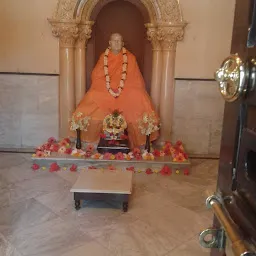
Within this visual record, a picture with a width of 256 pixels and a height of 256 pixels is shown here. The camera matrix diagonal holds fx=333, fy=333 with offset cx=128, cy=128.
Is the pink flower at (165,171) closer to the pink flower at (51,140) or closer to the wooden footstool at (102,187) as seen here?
the wooden footstool at (102,187)

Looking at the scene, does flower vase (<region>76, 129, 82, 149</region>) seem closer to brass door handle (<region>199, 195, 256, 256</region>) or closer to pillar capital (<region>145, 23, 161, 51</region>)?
pillar capital (<region>145, 23, 161, 51</region>)

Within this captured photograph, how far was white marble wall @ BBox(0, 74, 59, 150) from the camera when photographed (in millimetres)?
4898

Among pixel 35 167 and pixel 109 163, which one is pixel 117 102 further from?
pixel 35 167

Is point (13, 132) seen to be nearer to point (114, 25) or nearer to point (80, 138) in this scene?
point (80, 138)

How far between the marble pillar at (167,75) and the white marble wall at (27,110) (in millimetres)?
1574

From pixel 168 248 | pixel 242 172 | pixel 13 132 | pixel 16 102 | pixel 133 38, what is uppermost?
pixel 133 38

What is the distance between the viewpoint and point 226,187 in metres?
0.79

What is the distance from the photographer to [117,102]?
4.75 metres

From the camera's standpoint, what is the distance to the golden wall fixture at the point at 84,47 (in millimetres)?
4566

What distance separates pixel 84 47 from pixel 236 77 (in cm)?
452

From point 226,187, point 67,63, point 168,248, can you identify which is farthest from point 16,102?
point 226,187

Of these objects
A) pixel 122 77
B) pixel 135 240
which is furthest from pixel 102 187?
pixel 122 77

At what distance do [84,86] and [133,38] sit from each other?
1288 mm

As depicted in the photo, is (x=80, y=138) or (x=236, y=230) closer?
(x=236, y=230)
